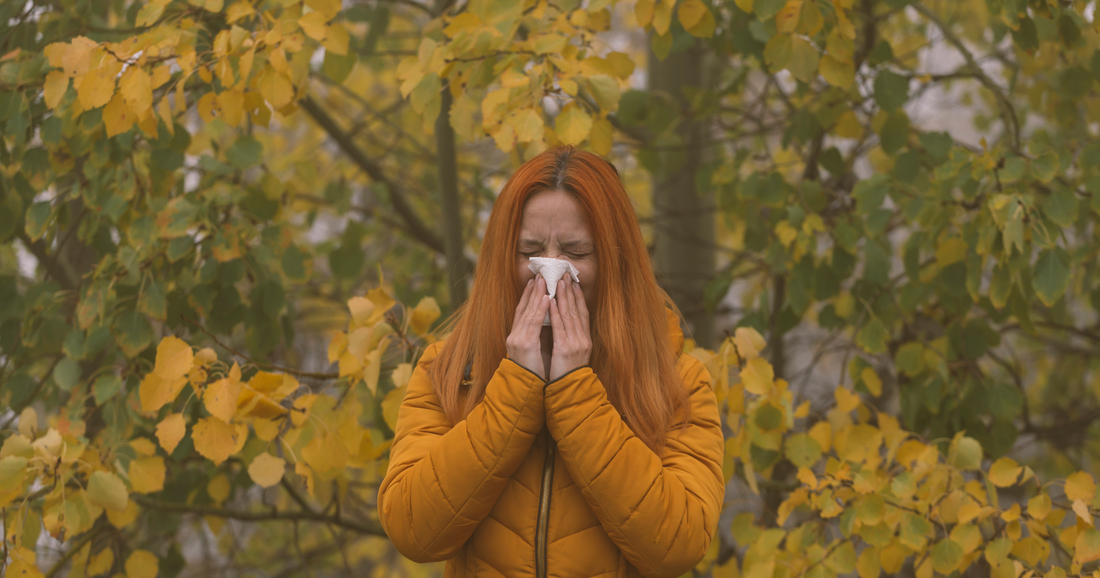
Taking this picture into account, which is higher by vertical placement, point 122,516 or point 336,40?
point 336,40

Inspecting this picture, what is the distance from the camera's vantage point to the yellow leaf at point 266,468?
1761mm

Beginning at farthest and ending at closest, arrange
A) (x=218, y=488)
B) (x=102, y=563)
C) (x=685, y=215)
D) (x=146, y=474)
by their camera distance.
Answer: (x=685, y=215) → (x=218, y=488) → (x=102, y=563) → (x=146, y=474)

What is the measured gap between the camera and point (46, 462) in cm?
172

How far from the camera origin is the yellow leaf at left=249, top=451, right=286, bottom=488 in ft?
5.78

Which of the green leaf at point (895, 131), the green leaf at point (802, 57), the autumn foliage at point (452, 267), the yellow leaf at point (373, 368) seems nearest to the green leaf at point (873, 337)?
the autumn foliage at point (452, 267)

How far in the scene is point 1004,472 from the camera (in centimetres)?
188

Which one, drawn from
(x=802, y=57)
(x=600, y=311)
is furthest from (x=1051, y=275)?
(x=600, y=311)

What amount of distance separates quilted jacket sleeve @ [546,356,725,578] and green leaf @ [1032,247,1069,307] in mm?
1079

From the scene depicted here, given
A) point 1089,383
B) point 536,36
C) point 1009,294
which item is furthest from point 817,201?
point 1089,383

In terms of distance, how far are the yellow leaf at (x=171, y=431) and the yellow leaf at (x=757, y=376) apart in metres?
1.26

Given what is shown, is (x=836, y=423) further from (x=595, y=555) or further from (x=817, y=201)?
(x=595, y=555)

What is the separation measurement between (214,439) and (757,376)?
1.24 meters

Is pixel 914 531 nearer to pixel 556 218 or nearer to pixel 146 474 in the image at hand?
pixel 556 218

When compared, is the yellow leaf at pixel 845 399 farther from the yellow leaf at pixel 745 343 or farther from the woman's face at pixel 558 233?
the woman's face at pixel 558 233
